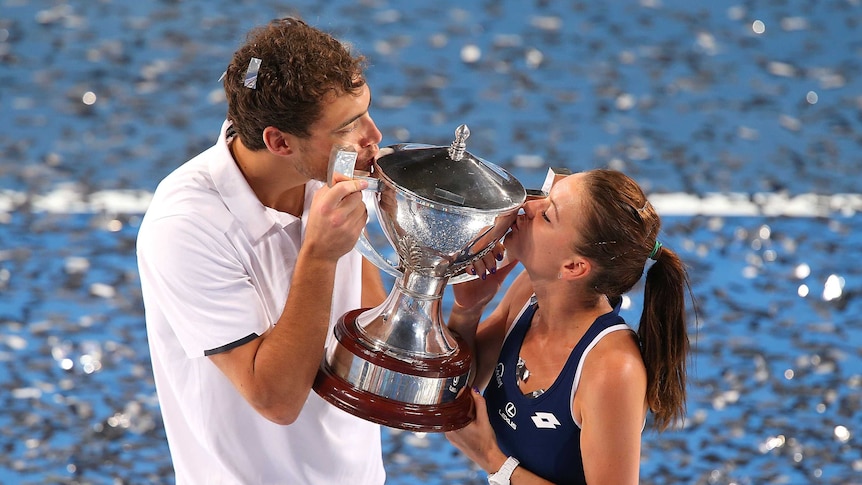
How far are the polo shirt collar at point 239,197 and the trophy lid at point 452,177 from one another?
11.6 inches

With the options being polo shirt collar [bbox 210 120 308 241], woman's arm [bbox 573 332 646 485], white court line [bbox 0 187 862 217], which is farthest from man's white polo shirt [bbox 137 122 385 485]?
white court line [bbox 0 187 862 217]

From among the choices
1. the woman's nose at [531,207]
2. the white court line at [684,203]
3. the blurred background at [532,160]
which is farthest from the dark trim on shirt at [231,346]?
the white court line at [684,203]

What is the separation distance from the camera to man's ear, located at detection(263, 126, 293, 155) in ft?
7.06

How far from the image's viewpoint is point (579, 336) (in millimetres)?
2246

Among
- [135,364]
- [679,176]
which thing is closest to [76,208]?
[135,364]

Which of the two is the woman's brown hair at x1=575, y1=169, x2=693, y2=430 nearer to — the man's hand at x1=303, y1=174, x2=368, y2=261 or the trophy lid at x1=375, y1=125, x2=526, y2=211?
the trophy lid at x1=375, y1=125, x2=526, y2=211

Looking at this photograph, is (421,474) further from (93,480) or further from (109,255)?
(109,255)

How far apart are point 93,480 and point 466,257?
200cm

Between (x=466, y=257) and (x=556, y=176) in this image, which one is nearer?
(x=466, y=257)

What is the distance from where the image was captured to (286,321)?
2029 mm

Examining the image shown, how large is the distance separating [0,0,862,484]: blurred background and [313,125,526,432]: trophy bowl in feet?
5.06

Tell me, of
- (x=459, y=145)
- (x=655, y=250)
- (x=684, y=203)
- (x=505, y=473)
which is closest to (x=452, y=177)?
(x=459, y=145)

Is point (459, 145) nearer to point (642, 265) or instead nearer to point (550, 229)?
point (550, 229)

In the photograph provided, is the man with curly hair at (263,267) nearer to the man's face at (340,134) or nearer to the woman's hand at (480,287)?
the man's face at (340,134)
